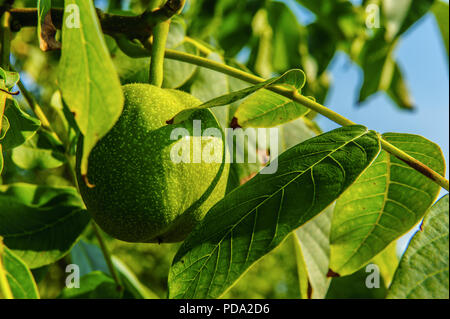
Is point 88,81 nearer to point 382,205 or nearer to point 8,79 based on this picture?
point 8,79

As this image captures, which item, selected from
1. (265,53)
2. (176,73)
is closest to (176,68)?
(176,73)

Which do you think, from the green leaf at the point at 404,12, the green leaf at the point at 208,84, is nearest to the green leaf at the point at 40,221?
the green leaf at the point at 208,84

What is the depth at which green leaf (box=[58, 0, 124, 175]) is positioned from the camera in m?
0.61

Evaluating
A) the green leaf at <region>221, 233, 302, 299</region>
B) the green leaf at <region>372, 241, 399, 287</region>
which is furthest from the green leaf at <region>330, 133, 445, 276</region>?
the green leaf at <region>221, 233, 302, 299</region>

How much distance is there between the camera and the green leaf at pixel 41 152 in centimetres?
134

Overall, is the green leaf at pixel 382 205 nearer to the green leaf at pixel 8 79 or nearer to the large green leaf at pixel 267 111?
the large green leaf at pixel 267 111

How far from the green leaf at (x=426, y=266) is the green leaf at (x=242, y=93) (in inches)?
13.9

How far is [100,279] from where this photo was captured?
145 centimetres

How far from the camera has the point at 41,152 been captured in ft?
4.44

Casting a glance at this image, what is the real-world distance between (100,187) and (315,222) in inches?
21.7

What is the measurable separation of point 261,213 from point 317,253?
15.5 inches

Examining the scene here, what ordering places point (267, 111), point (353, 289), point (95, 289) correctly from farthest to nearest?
point (353, 289) → point (95, 289) → point (267, 111)

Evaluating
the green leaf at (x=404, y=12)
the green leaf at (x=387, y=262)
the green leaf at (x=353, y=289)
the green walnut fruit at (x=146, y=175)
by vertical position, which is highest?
the green leaf at (x=404, y=12)
